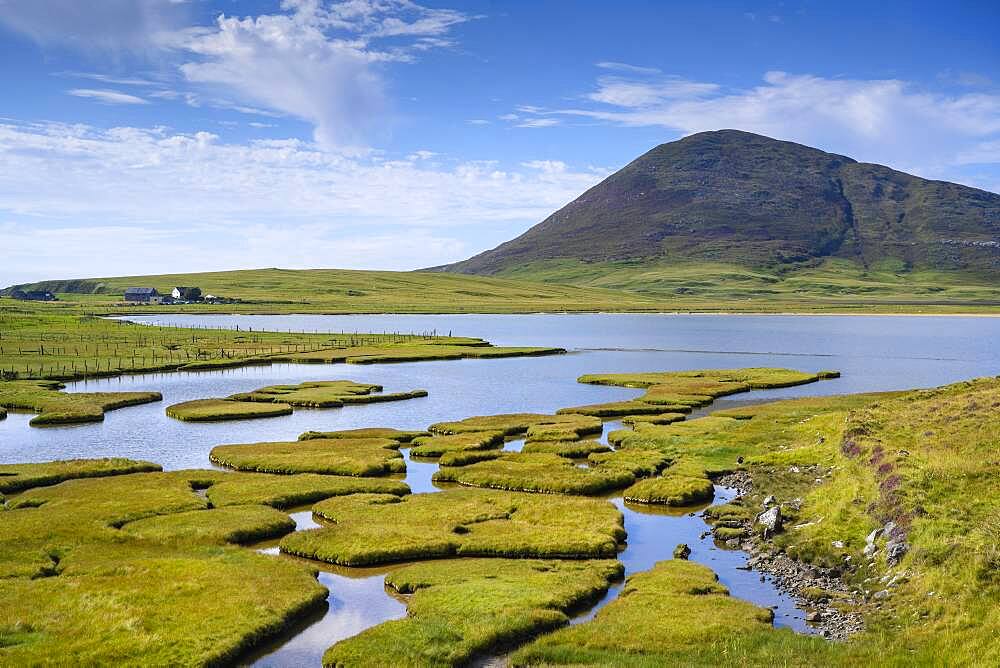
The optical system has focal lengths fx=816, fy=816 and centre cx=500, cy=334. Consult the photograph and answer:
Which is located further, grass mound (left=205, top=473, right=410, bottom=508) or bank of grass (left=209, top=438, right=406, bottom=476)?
bank of grass (left=209, top=438, right=406, bottom=476)

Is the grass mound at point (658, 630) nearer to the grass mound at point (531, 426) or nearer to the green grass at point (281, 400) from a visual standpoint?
the grass mound at point (531, 426)

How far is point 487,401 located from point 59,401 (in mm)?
47642

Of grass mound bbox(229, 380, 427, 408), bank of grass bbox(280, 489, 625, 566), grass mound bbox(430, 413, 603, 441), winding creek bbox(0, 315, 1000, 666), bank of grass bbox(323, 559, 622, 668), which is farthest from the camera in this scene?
grass mound bbox(229, 380, 427, 408)

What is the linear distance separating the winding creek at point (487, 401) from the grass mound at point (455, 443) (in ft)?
9.58

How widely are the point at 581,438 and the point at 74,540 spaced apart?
43.4m

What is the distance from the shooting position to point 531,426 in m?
78.1

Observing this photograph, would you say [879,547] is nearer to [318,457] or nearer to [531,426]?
[318,457]

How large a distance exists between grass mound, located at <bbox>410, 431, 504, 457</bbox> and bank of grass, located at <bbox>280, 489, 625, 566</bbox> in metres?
14.4

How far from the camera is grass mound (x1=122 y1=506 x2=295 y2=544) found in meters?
43.8

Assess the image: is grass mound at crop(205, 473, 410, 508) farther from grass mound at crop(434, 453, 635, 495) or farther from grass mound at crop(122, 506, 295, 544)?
grass mound at crop(434, 453, 635, 495)

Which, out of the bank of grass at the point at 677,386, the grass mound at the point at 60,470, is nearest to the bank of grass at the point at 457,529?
the grass mound at the point at 60,470

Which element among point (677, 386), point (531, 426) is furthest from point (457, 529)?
point (677, 386)

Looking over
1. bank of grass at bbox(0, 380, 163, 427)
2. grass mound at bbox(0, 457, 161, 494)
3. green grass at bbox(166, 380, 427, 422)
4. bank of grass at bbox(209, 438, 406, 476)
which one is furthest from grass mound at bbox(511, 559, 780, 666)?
bank of grass at bbox(0, 380, 163, 427)

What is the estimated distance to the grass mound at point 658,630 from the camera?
28656 millimetres
